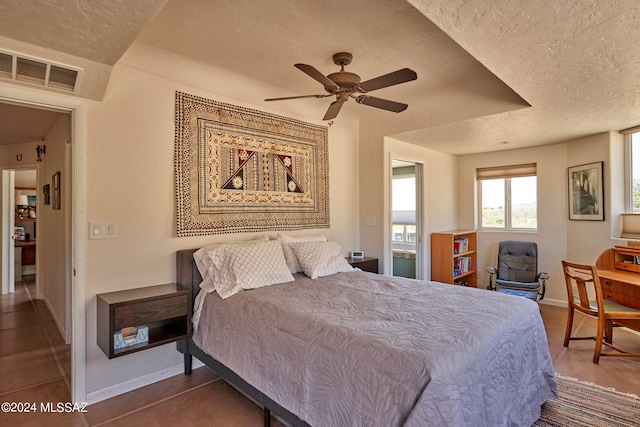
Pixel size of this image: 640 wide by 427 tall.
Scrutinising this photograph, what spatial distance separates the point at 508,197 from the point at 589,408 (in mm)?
3504

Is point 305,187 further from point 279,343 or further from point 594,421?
point 594,421

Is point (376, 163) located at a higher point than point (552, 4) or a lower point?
lower

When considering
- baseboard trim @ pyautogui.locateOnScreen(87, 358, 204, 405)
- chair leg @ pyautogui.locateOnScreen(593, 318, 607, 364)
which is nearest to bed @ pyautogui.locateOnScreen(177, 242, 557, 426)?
baseboard trim @ pyautogui.locateOnScreen(87, 358, 204, 405)

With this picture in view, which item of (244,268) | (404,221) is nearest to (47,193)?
(244,268)

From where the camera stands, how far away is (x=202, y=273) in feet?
8.64

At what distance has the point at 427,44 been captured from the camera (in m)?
2.49

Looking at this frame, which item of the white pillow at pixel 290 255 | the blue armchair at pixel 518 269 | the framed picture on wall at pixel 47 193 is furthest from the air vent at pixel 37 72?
the blue armchair at pixel 518 269

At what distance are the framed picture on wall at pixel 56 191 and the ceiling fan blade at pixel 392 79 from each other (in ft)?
11.4

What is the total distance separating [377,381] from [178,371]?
2060 mm

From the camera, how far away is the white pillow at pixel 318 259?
2984 mm

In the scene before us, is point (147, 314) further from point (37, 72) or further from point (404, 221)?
point (404, 221)

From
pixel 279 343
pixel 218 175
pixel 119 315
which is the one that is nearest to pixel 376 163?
pixel 218 175

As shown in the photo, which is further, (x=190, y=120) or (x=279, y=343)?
(x=190, y=120)

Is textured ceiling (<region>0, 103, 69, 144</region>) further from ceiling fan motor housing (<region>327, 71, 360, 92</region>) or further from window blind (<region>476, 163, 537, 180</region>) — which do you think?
window blind (<region>476, 163, 537, 180</region>)
